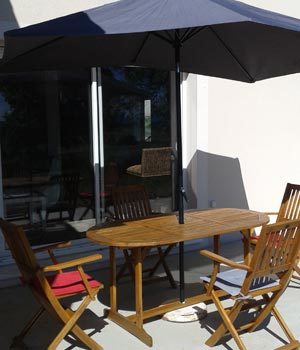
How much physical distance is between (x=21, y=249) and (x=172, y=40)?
207cm

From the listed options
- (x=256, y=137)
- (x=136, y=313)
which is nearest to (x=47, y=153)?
Result: (x=256, y=137)

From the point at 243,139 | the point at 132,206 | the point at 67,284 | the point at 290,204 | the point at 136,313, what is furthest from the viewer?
the point at 243,139

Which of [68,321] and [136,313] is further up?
[68,321]

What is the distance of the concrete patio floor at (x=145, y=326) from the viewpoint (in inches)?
145

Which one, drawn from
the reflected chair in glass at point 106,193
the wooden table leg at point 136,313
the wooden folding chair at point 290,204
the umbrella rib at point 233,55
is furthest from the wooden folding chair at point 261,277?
the reflected chair in glass at point 106,193

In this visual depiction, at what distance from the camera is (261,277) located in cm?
342

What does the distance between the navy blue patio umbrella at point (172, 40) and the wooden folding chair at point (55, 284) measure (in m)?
0.99

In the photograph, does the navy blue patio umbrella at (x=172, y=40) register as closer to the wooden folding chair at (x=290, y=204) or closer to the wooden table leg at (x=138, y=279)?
the wooden table leg at (x=138, y=279)

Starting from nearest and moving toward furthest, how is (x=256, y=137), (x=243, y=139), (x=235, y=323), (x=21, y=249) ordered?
(x=21, y=249)
(x=235, y=323)
(x=243, y=139)
(x=256, y=137)

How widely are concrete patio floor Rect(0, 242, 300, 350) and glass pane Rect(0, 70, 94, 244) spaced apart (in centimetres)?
153

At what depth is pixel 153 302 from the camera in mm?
4539

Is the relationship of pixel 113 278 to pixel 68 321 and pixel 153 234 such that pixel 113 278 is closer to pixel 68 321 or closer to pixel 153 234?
pixel 153 234

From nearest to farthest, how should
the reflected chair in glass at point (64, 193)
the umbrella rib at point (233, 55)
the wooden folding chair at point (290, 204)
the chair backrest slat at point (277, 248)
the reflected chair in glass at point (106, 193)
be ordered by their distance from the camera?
the chair backrest slat at point (277, 248) < the umbrella rib at point (233, 55) < the wooden folding chair at point (290, 204) < the reflected chair in glass at point (106, 193) < the reflected chair in glass at point (64, 193)

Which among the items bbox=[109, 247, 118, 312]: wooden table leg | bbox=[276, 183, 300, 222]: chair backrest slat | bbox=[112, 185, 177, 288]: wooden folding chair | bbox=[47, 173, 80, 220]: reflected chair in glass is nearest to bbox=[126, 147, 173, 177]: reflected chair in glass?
Answer: bbox=[47, 173, 80, 220]: reflected chair in glass
